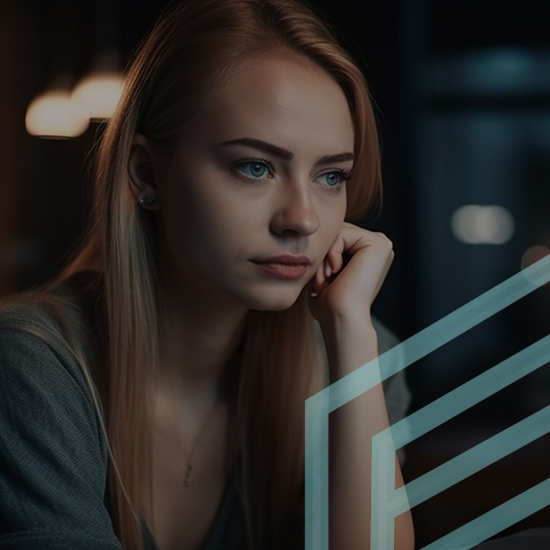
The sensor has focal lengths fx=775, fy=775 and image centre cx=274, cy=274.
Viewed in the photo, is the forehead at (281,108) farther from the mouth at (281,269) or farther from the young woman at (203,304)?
the mouth at (281,269)

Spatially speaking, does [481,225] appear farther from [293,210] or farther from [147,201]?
[147,201]

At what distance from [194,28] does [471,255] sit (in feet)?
1.27

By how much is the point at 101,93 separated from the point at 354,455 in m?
0.48

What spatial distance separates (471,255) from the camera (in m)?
0.75

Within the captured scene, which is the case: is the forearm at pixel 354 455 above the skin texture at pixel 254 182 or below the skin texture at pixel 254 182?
below

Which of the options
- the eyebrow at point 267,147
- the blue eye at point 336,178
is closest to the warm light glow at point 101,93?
the eyebrow at point 267,147

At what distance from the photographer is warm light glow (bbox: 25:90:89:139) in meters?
0.88

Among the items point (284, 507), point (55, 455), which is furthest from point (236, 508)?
point (55, 455)

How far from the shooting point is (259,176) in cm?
78

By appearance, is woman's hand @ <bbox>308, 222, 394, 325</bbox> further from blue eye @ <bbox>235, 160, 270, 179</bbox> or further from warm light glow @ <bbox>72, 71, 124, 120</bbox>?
warm light glow @ <bbox>72, 71, 124, 120</bbox>

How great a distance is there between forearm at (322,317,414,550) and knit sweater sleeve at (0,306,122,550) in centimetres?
22

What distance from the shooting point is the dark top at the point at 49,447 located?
726 mm

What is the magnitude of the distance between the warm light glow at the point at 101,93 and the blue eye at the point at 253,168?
176 millimetres
